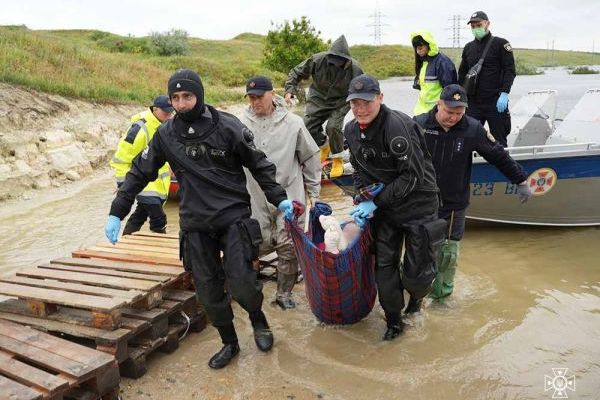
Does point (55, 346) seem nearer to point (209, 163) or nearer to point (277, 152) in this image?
point (209, 163)

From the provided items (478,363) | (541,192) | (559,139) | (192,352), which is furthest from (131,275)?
(559,139)

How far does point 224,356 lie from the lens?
145 inches

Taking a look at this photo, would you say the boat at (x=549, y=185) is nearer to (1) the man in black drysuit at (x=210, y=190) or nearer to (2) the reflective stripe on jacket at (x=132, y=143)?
(2) the reflective stripe on jacket at (x=132, y=143)

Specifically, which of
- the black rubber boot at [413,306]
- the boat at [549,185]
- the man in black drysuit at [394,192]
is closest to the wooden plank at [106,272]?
the man in black drysuit at [394,192]

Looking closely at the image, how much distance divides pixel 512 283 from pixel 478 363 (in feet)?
5.62

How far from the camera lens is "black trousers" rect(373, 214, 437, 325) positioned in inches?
143

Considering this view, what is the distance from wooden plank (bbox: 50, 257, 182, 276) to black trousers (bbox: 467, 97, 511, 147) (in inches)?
164

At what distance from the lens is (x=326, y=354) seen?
3789 mm

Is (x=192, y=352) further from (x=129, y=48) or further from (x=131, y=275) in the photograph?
(x=129, y=48)

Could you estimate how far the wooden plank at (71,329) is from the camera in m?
3.35

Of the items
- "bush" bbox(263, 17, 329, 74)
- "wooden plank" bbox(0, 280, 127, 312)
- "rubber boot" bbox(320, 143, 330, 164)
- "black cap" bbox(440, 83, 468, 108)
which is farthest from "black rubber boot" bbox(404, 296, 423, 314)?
"bush" bbox(263, 17, 329, 74)

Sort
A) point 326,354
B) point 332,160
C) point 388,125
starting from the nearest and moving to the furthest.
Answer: point 388,125 → point 326,354 → point 332,160

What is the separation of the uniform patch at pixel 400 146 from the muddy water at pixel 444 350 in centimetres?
141

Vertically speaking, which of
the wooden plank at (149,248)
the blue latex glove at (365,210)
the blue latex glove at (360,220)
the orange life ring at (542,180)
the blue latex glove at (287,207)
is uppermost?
the blue latex glove at (287,207)
